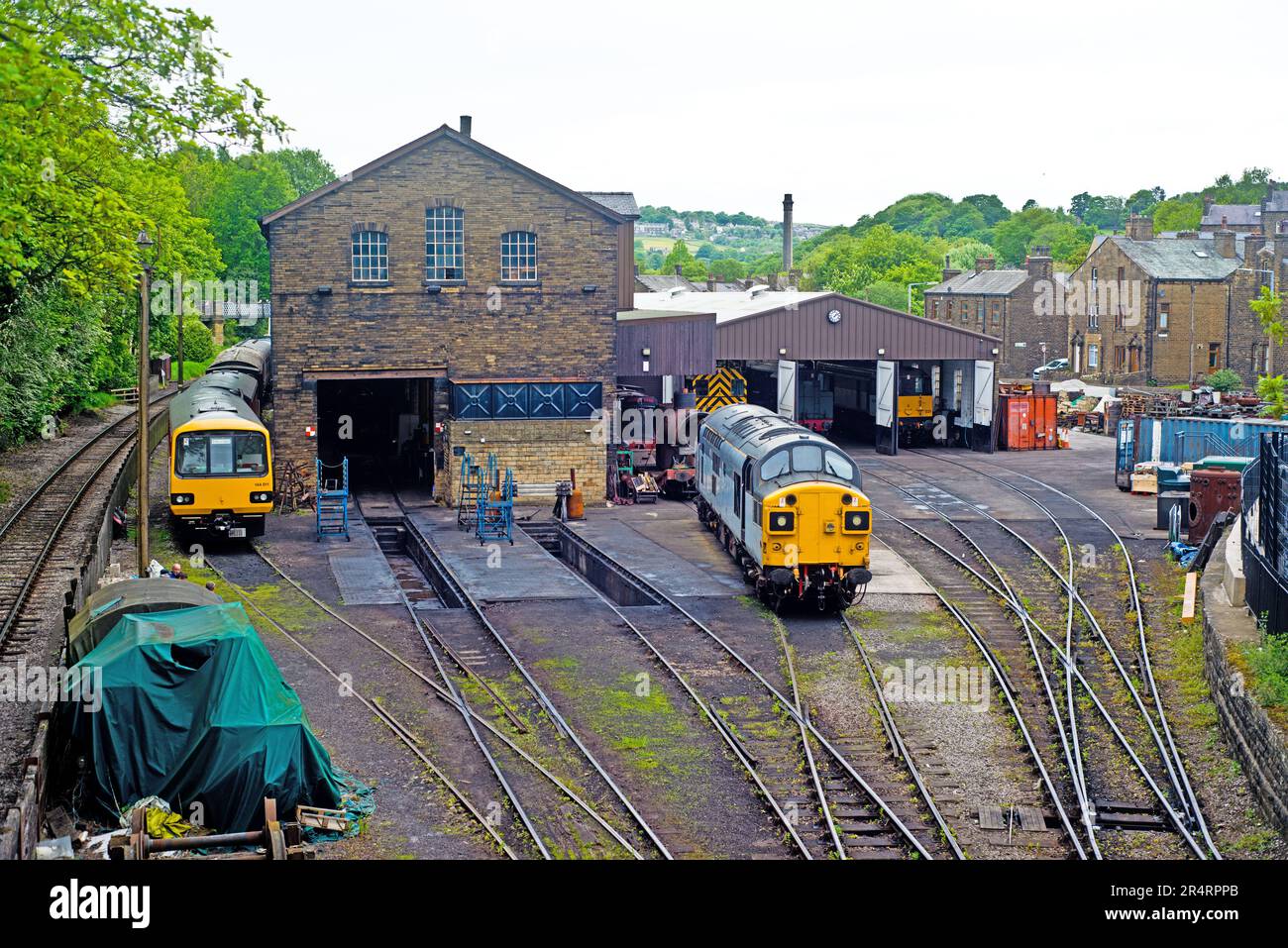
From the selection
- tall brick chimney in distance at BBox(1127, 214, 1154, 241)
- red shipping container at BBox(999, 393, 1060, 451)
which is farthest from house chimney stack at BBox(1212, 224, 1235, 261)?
red shipping container at BBox(999, 393, 1060, 451)

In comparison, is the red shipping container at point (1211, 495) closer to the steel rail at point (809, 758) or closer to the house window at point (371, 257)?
the steel rail at point (809, 758)

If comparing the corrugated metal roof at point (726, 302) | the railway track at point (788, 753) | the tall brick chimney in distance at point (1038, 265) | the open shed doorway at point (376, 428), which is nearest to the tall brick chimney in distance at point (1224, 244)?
the tall brick chimney in distance at point (1038, 265)

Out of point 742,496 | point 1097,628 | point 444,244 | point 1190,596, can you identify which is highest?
point 444,244

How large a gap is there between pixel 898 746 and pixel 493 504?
55.2 feet

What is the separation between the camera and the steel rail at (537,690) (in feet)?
48.2

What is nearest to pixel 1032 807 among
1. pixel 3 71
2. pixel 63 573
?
pixel 3 71

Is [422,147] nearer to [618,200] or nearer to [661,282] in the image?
[618,200]

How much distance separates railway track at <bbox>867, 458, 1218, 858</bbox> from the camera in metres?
15.8

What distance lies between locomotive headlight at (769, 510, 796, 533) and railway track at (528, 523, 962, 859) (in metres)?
1.86

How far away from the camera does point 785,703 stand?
62.8ft

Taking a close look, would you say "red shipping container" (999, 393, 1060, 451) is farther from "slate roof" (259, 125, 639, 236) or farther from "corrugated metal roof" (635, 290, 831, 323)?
"slate roof" (259, 125, 639, 236)

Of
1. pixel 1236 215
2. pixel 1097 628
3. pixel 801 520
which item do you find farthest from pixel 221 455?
pixel 1236 215

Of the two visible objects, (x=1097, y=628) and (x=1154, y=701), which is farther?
(x=1097, y=628)

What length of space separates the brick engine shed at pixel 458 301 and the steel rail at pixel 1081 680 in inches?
380
